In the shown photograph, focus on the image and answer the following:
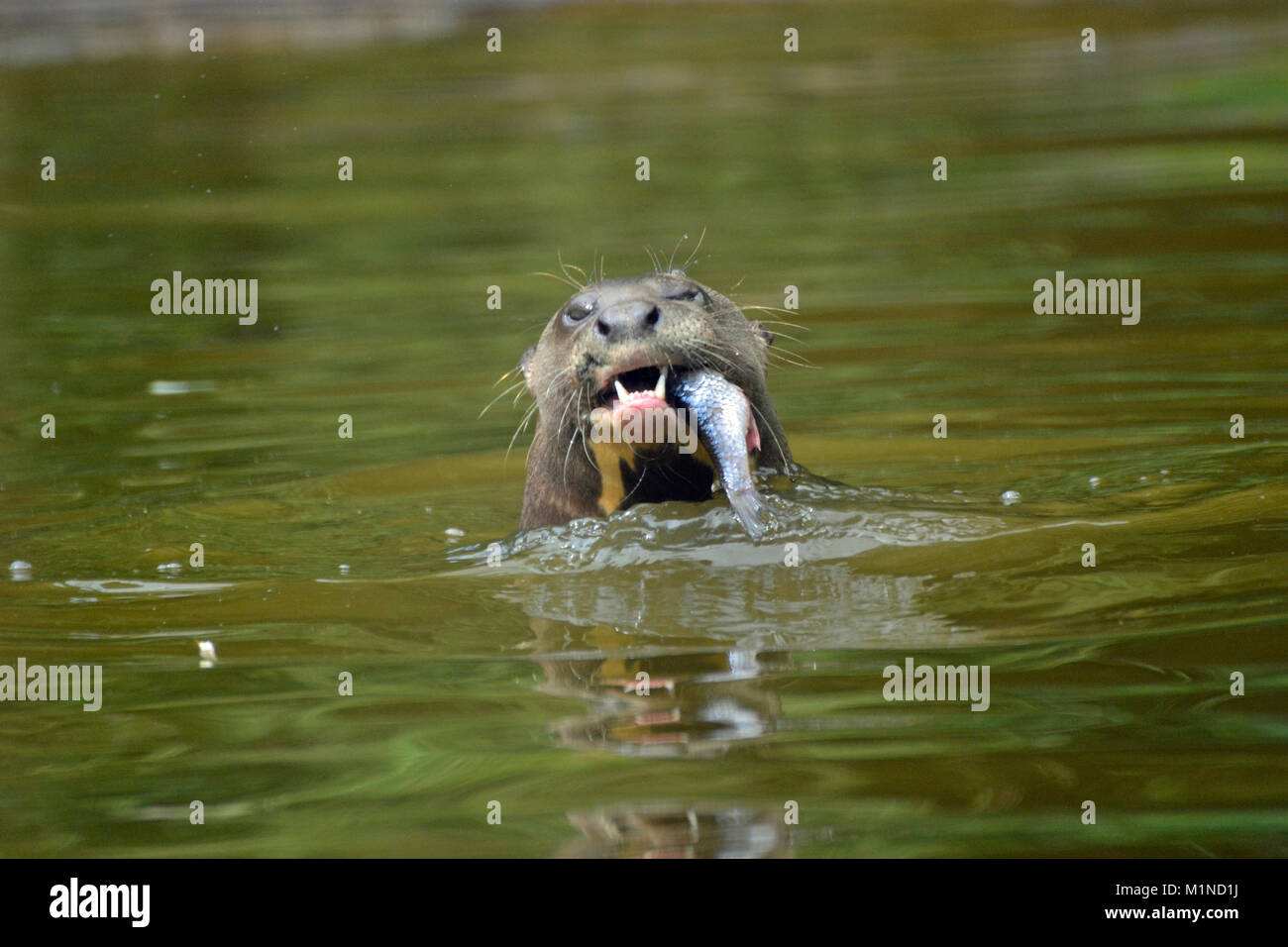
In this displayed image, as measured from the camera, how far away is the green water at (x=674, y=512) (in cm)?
393

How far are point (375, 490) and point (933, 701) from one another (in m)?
3.58

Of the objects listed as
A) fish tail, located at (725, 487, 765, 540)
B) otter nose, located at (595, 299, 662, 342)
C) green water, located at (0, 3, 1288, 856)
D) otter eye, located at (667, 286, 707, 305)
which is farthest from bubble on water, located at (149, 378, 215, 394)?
fish tail, located at (725, 487, 765, 540)

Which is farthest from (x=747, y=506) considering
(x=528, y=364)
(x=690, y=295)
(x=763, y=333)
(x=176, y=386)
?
(x=176, y=386)

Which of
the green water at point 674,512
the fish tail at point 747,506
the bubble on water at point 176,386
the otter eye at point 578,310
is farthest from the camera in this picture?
the bubble on water at point 176,386

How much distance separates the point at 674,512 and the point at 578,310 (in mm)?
651

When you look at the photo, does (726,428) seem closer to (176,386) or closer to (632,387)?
(632,387)

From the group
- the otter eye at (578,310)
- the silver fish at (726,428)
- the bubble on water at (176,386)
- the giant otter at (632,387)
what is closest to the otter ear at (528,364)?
the giant otter at (632,387)

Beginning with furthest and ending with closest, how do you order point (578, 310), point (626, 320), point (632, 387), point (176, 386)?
point (176, 386) → point (578, 310) → point (632, 387) → point (626, 320)

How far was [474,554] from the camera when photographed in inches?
242

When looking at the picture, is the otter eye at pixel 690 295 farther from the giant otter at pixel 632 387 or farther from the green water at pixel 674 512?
the green water at pixel 674 512

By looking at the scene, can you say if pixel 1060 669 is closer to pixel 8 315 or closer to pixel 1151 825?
pixel 1151 825

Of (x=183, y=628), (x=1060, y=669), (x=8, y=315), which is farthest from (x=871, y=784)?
(x=8, y=315)

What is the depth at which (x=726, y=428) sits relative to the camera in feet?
17.2

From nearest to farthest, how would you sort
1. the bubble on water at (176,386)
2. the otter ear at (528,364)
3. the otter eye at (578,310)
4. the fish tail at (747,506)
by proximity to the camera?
the fish tail at (747,506), the otter eye at (578,310), the otter ear at (528,364), the bubble on water at (176,386)
